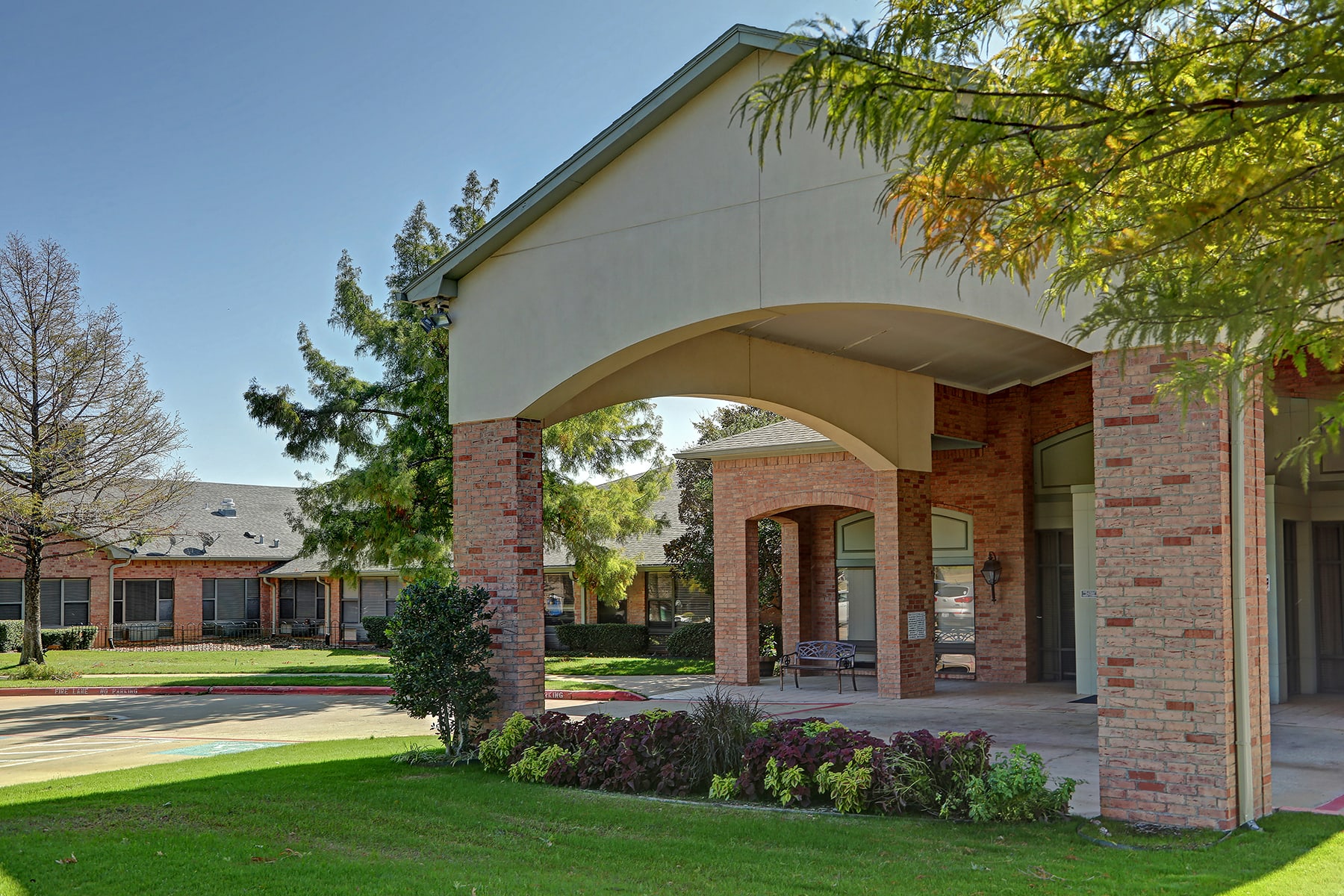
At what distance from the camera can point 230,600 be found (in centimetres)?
4253

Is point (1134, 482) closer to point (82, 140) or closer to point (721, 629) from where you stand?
point (721, 629)

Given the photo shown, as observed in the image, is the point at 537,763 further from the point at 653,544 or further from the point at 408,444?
the point at 653,544

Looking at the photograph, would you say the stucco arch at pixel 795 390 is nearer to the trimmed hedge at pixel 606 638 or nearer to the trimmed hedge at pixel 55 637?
the trimmed hedge at pixel 606 638

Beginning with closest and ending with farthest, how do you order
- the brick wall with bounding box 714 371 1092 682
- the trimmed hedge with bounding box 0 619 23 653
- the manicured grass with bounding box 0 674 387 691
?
1. the brick wall with bounding box 714 371 1092 682
2. the manicured grass with bounding box 0 674 387 691
3. the trimmed hedge with bounding box 0 619 23 653

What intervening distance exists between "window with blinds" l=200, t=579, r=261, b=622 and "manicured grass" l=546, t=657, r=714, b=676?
17588 millimetres

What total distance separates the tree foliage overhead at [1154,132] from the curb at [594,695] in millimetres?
16519

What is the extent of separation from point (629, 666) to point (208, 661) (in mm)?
12520

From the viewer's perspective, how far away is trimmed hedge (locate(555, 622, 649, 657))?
106 ft

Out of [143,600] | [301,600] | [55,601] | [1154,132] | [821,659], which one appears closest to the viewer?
[1154,132]

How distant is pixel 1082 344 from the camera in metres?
9.43

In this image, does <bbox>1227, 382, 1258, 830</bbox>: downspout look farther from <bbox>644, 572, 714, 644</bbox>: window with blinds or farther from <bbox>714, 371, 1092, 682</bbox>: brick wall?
<bbox>644, 572, 714, 644</bbox>: window with blinds

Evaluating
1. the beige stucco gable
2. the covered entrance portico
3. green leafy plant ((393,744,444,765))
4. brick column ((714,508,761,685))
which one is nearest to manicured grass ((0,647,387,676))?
brick column ((714,508,761,685))

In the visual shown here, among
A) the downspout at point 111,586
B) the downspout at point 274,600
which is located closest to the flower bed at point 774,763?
the downspout at point 111,586

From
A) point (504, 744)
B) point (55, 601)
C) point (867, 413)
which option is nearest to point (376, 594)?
point (55, 601)
